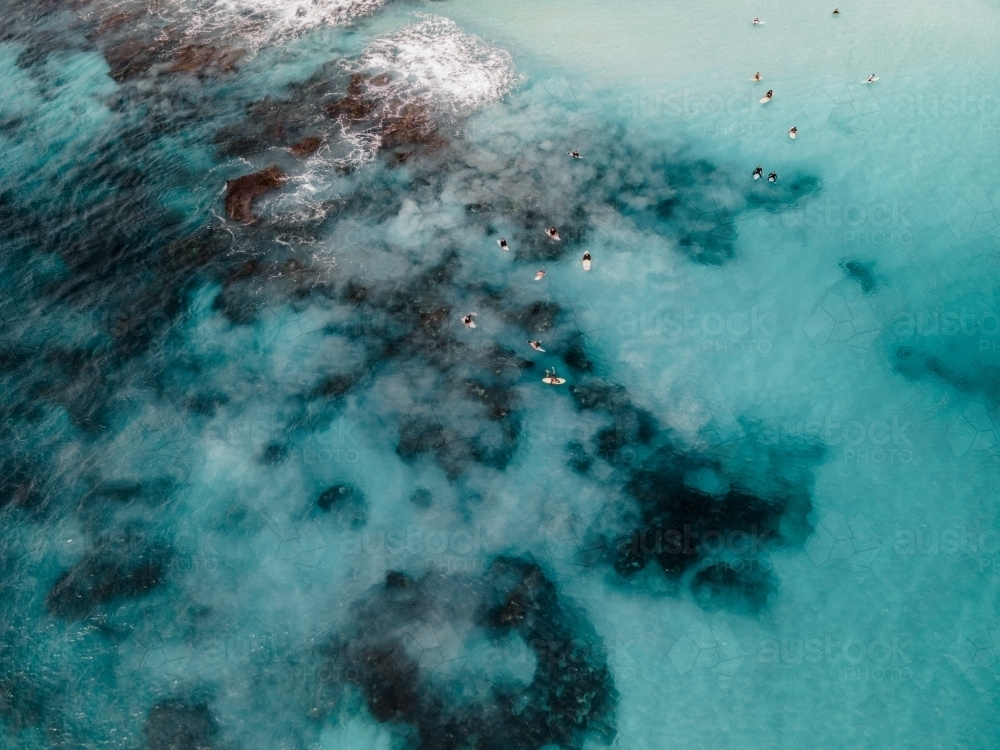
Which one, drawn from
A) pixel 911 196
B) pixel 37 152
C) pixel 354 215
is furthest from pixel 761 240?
pixel 37 152

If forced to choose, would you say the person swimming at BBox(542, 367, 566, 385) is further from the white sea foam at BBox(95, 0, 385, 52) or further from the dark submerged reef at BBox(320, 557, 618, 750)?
the white sea foam at BBox(95, 0, 385, 52)

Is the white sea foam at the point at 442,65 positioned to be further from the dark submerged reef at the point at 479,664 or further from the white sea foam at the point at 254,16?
the dark submerged reef at the point at 479,664

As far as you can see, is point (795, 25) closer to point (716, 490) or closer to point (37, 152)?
point (716, 490)

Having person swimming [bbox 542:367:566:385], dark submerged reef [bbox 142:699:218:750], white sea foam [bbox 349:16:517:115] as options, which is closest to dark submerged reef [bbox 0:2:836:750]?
dark submerged reef [bbox 142:699:218:750]

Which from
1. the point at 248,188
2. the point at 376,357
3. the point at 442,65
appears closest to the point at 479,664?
the point at 376,357

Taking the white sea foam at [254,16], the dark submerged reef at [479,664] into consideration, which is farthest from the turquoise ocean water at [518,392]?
the white sea foam at [254,16]

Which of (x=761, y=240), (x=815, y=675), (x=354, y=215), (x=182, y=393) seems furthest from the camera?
(x=354, y=215)

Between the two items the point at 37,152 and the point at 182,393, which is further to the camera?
the point at 37,152
